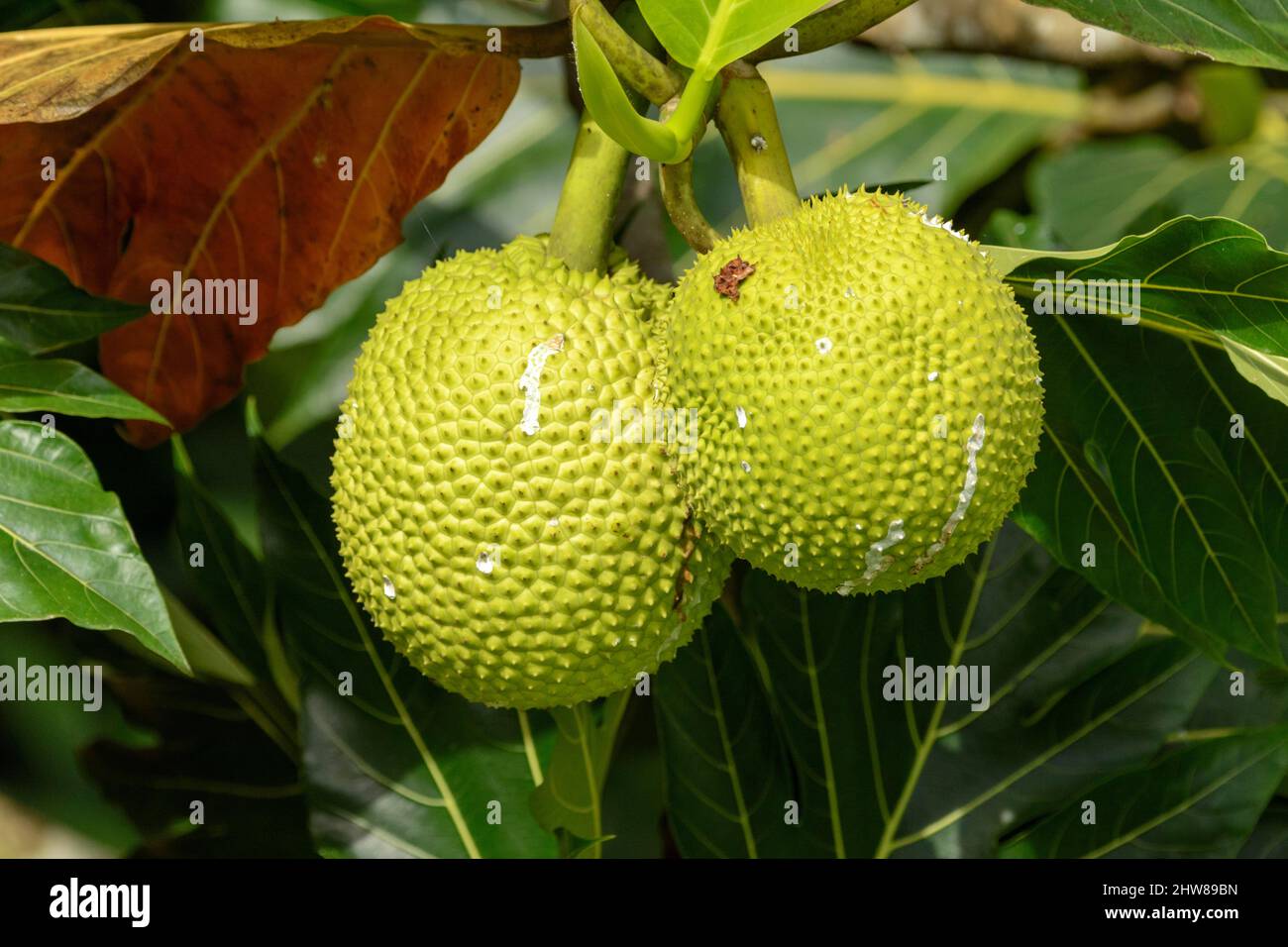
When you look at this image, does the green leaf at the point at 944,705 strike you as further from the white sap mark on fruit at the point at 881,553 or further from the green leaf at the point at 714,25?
the green leaf at the point at 714,25

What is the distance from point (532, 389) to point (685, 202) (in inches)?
5.8

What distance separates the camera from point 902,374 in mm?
589

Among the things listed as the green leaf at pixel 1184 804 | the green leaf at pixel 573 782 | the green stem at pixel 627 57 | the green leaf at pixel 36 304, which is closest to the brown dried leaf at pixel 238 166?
the green leaf at pixel 36 304

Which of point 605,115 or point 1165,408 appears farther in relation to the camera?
point 1165,408

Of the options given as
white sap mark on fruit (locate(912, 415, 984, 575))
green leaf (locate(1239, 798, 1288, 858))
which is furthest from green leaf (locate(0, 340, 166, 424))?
green leaf (locate(1239, 798, 1288, 858))

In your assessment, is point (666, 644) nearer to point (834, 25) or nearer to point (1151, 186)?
point (834, 25)

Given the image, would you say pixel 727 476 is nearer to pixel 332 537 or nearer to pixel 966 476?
pixel 966 476

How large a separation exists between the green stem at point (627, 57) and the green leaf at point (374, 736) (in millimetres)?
396

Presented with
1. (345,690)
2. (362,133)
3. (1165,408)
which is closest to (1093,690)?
(1165,408)

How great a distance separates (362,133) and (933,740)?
2.06 feet

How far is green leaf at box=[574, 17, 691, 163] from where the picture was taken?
56cm

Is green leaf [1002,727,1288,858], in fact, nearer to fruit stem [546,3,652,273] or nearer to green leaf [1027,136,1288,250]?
green leaf [1027,136,1288,250]

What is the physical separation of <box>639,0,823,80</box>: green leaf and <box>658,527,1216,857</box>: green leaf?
0.47 m

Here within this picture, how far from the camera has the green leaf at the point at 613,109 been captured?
560mm
